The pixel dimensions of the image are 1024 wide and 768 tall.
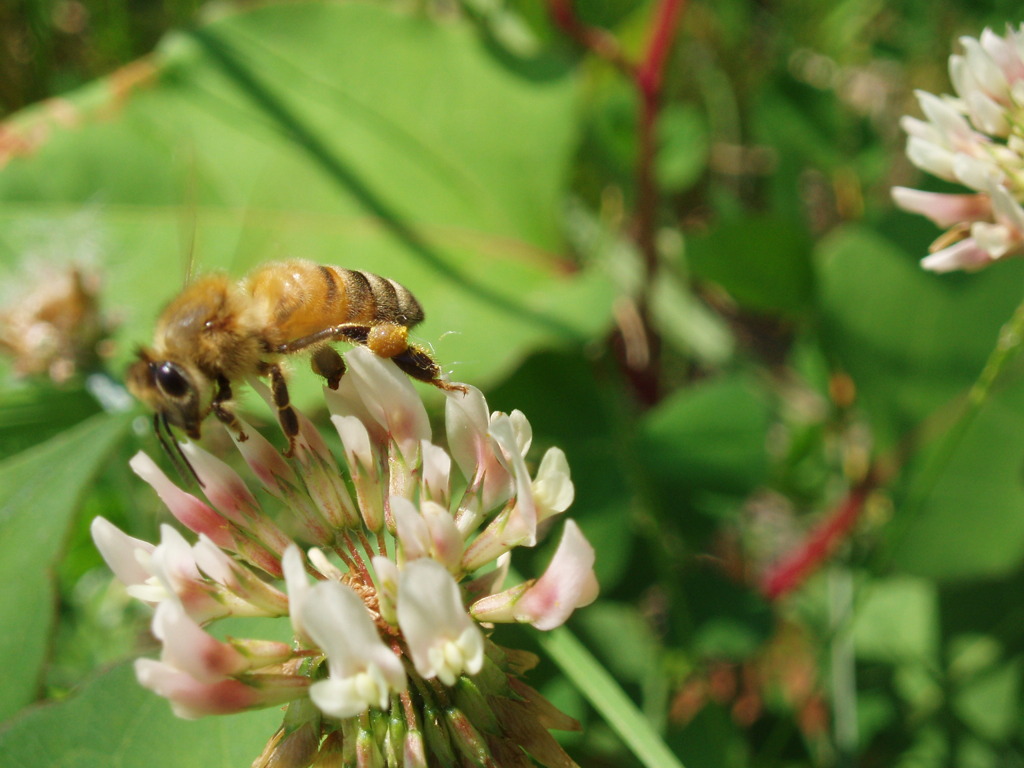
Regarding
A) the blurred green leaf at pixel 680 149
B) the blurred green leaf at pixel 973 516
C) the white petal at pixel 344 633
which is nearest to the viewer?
the white petal at pixel 344 633

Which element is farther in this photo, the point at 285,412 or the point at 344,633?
the point at 285,412

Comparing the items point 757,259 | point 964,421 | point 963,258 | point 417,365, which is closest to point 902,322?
point 757,259

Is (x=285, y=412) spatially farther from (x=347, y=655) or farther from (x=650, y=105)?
(x=650, y=105)

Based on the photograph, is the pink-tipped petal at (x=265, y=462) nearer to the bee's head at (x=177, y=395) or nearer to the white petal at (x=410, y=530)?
the bee's head at (x=177, y=395)

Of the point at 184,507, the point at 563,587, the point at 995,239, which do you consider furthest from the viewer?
the point at 995,239

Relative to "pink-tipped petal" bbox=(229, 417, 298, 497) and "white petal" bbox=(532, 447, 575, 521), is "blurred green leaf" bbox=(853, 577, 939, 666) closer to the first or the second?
"white petal" bbox=(532, 447, 575, 521)

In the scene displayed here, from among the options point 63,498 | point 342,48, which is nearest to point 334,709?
point 63,498

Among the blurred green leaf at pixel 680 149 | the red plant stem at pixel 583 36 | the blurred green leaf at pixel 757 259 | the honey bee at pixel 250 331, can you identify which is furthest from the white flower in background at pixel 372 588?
the blurred green leaf at pixel 680 149
